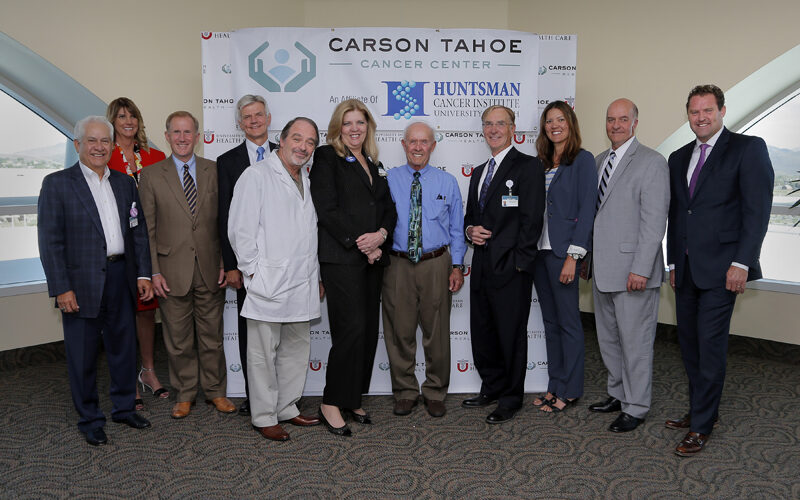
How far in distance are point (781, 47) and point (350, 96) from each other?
356cm

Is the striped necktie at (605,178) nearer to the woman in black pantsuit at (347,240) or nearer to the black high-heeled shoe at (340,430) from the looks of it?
the woman in black pantsuit at (347,240)

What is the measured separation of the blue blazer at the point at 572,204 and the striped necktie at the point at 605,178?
7 cm

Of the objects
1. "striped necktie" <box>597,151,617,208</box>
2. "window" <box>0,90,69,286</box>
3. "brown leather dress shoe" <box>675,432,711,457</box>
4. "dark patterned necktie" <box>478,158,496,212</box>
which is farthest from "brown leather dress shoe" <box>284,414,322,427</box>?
"window" <box>0,90,69,286</box>

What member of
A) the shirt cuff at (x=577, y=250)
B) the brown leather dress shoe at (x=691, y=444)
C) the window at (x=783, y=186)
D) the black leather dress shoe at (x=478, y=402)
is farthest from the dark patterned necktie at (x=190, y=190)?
the window at (x=783, y=186)

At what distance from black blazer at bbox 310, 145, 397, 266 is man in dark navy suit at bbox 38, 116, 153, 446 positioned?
41.9 inches

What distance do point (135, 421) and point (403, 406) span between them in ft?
5.25

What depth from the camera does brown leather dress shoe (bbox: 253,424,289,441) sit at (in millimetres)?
Answer: 3155

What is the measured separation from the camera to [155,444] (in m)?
3.12

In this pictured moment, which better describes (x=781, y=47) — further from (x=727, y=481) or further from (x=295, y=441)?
(x=295, y=441)

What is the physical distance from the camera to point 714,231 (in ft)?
9.77

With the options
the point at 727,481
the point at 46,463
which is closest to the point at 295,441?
the point at 46,463

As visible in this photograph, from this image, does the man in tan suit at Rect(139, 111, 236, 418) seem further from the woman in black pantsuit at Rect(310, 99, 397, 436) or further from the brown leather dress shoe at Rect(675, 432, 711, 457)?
the brown leather dress shoe at Rect(675, 432, 711, 457)

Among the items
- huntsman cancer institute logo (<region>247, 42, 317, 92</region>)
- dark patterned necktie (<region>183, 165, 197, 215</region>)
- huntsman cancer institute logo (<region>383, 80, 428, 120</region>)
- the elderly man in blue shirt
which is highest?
huntsman cancer institute logo (<region>247, 42, 317, 92</region>)

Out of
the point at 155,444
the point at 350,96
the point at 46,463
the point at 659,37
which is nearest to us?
the point at 46,463
